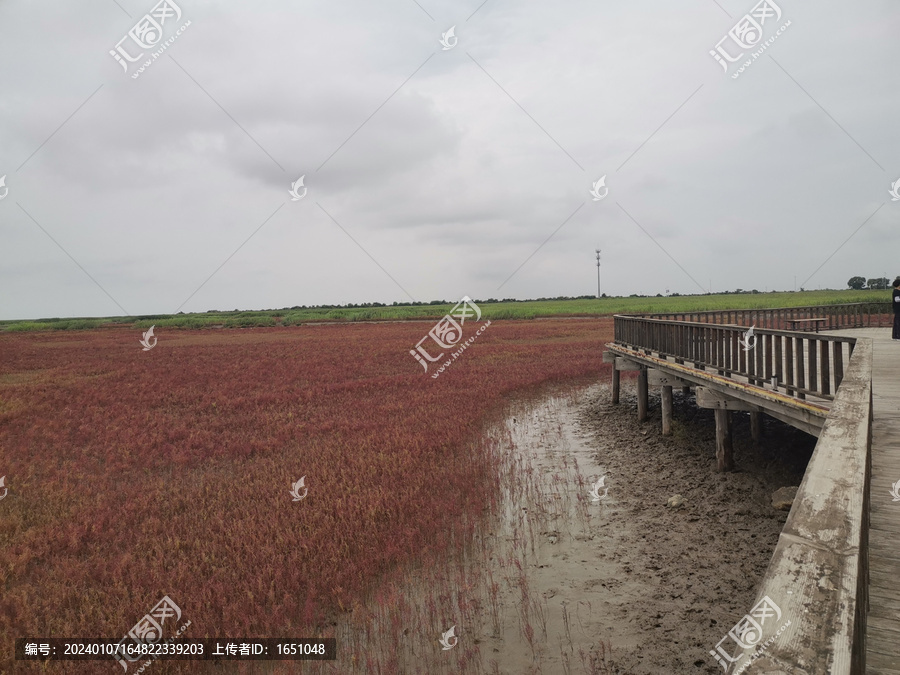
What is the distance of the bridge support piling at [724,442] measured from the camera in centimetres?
879

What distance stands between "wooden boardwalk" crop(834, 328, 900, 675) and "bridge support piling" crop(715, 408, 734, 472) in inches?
99.5

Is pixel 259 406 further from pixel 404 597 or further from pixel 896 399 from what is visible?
pixel 896 399

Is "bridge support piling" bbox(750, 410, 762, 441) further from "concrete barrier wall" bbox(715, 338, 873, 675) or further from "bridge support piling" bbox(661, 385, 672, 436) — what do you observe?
"concrete barrier wall" bbox(715, 338, 873, 675)

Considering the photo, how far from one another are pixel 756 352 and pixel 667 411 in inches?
155

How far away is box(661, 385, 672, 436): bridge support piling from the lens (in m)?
11.5

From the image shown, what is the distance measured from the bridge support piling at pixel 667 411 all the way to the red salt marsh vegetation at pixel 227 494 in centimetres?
425

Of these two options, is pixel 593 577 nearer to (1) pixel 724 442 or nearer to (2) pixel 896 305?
(1) pixel 724 442

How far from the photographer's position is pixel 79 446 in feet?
38.0

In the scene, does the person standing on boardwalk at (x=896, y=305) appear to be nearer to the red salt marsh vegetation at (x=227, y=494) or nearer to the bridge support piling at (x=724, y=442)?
the bridge support piling at (x=724, y=442)

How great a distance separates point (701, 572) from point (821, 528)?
14.7ft

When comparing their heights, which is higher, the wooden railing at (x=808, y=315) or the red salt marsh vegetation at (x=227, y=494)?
the wooden railing at (x=808, y=315)

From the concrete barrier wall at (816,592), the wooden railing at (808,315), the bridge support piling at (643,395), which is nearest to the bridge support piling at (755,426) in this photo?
the bridge support piling at (643,395)

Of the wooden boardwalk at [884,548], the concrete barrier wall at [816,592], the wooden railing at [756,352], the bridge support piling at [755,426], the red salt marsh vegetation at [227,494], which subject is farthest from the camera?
the bridge support piling at [755,426]

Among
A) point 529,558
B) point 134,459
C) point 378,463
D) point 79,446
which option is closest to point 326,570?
point 529,558
